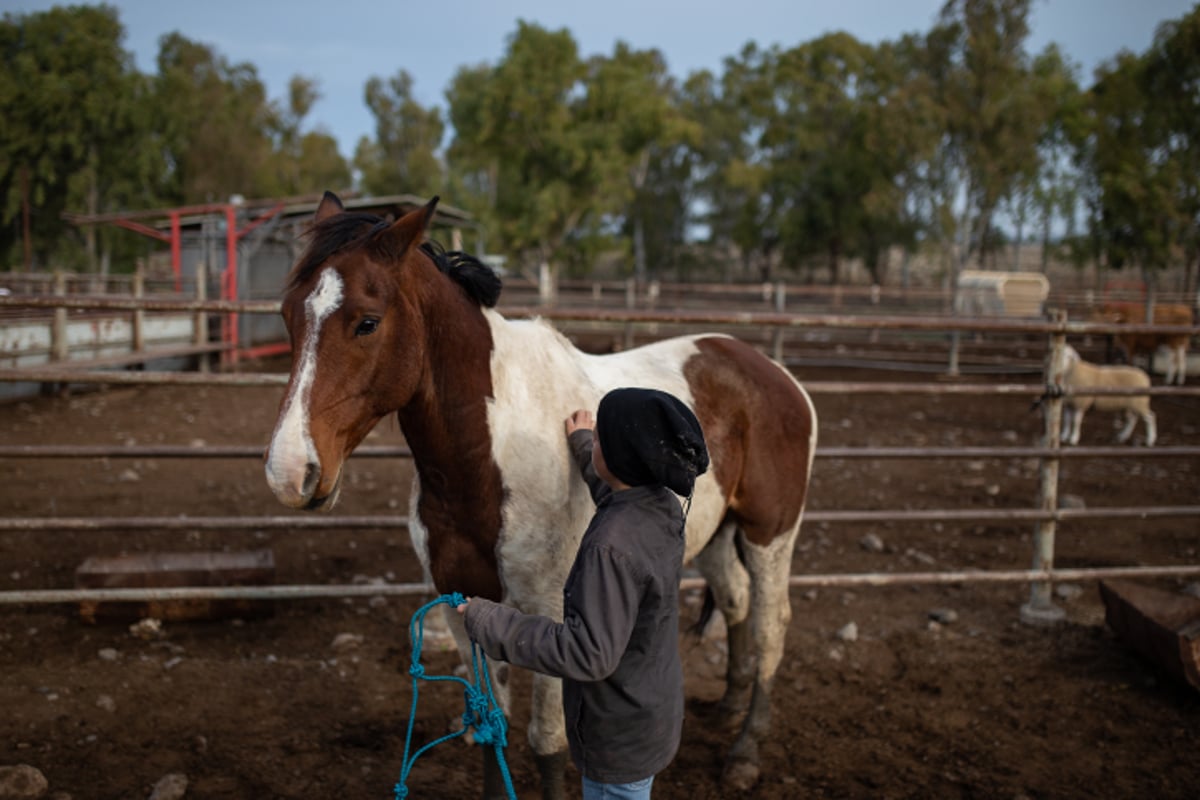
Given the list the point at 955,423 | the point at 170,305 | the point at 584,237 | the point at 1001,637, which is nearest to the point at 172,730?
the point at 170,305

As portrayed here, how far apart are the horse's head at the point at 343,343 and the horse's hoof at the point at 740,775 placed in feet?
6.43

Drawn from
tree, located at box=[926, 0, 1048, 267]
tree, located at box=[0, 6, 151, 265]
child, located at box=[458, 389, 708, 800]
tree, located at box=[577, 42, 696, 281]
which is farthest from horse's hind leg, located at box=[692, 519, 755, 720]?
tree, located at box=[0, 6, 151, 265]

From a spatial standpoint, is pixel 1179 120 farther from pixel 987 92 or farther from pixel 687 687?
pixel 687 687

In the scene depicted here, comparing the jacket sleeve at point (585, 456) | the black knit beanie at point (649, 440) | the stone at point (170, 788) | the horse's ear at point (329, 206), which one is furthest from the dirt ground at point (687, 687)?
the horse's ear at point (329, 206)

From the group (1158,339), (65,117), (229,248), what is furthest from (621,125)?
(1158,339)

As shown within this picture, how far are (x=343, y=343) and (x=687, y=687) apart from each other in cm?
263

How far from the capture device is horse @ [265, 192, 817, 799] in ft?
6.47

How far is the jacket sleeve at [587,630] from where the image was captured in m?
1.64

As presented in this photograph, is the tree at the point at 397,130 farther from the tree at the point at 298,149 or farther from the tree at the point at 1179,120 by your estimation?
the tree at the point at 1179,120

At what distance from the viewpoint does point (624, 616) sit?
1675mm

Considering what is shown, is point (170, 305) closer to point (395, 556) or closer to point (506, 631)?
point (506, 631)

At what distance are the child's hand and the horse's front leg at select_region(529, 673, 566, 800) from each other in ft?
2.55

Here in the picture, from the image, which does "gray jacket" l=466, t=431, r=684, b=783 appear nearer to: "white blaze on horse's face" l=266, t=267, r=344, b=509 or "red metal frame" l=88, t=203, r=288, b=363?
"white blaze on horse's face" l=266, t=267, r=344, b=509

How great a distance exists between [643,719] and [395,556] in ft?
12.4
